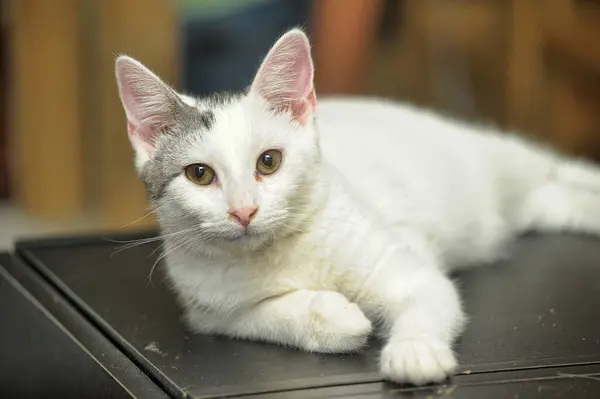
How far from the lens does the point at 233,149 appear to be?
1181mm

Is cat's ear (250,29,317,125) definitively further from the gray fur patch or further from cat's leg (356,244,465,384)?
cat's leg (356,244,465,384)

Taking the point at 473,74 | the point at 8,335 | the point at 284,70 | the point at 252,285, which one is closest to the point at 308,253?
the point at 252,285

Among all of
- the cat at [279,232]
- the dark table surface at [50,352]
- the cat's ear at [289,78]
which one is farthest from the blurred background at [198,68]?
the cat's ear at [289,78]

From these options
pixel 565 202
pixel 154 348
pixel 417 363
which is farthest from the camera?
pixel 565 202

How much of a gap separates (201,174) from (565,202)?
1041 millimetres

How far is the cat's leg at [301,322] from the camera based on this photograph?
1154 millimetres

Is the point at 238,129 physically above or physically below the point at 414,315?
above

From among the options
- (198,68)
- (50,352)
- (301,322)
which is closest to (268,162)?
(301,322)

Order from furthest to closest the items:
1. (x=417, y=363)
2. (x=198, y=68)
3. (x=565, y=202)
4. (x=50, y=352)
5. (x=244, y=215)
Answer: (x=198, y=68)
(x=565, y=202)
(x=50, y=352)
(x=244, y=215)
(x=417, y=363)

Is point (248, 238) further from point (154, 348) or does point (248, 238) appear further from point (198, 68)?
point (198, 68)

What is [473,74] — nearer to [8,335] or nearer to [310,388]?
[8,335]

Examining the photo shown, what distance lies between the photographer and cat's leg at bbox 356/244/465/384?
1.02 meters

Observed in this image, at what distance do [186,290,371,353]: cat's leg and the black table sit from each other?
18mm

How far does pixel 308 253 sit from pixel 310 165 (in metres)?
0.13
